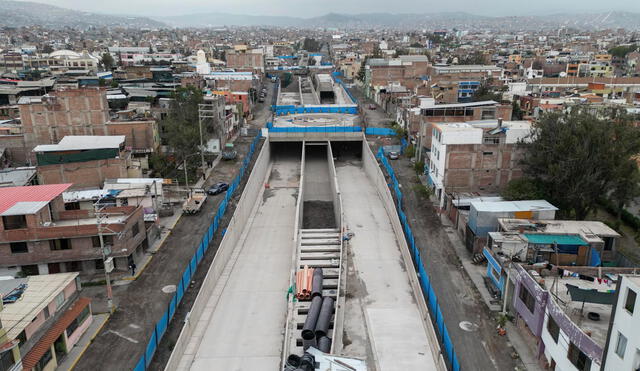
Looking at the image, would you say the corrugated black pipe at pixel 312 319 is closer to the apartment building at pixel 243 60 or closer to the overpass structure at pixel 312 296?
the overpass structure at pixel 312 296

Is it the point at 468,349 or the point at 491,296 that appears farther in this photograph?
the point at 491,296

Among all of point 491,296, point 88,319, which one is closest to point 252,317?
point 88,319

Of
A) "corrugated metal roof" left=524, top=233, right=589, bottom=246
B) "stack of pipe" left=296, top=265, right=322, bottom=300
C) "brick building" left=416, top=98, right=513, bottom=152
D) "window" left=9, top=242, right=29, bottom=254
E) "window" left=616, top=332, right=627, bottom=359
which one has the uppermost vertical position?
"brick building" left=416, top=98, right=513, bottom=152

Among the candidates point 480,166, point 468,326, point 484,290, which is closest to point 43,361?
point 468,326

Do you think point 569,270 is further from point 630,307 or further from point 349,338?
point 349,338

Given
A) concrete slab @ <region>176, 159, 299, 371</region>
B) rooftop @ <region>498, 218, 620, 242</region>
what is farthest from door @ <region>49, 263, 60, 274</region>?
rooftop @ <region>498, 218, 620, 242</region>

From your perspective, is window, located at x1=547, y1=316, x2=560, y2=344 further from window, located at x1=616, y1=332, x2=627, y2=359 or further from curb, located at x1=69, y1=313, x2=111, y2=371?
curb, located at x1=69, y1=313, x2=111, y2=371
